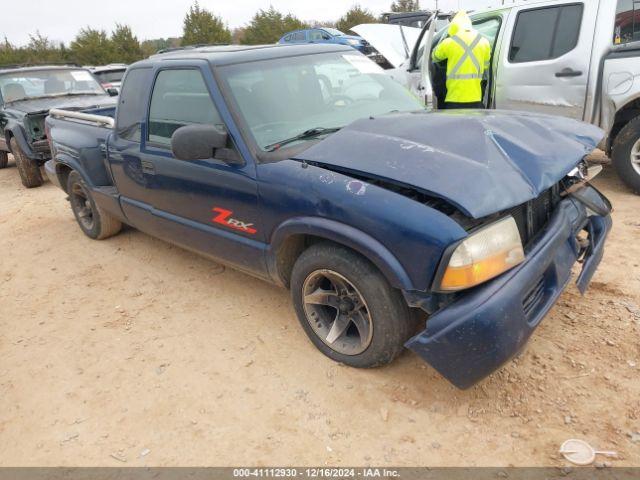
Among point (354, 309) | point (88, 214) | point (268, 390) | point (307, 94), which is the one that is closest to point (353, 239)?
point (354, 309)

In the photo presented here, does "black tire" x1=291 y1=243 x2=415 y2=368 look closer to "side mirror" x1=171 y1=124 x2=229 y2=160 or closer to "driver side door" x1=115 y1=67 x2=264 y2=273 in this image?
"driver side door" x1=115 y1=67 x2=264 y2=273

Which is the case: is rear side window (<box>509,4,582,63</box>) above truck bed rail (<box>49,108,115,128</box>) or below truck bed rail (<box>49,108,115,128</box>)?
above

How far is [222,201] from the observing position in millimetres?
3010

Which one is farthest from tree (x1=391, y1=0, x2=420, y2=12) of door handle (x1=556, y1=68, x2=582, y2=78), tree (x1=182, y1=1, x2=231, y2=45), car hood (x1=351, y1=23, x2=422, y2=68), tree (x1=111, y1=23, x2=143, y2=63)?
door handle (x1=556, y1=68, x2=582, y2=78)

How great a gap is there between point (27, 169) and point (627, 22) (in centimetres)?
821

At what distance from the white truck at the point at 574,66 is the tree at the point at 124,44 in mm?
28450

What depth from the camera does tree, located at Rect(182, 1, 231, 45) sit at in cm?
2906

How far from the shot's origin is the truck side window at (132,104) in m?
3.65

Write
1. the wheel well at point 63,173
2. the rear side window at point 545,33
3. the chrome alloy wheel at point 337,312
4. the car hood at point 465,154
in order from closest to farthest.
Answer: the car hood at point 465,154 < the chrome alloy wheel at point 337,312 < the rear side window at point 545,33 < the wheel well at point 63,173

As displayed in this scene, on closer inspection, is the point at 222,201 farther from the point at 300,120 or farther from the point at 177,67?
the point at 177,67

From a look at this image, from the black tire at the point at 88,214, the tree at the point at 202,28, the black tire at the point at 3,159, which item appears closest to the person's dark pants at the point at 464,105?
the black tire at the point at 88,214

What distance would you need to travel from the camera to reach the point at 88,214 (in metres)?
5.14

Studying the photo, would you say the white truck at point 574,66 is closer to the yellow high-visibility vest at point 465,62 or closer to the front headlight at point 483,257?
the yellow high-visibility vest at point 465,62

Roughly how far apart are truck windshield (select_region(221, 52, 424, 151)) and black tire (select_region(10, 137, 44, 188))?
597 centimetres
